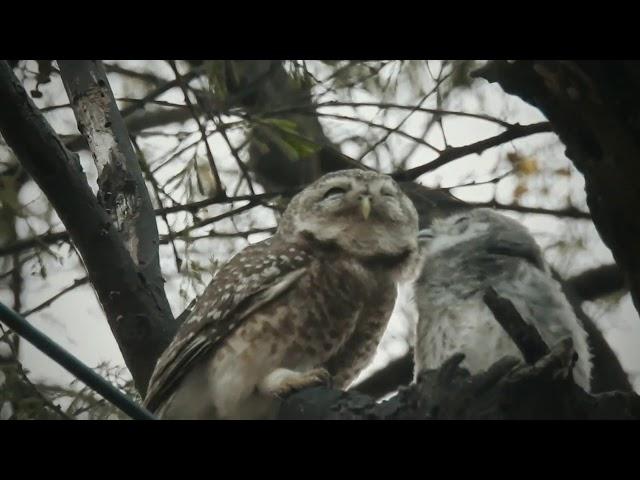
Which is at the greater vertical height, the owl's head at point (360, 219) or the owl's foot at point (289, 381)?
the owl's head at point (360, 219)

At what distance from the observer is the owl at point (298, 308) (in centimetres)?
240

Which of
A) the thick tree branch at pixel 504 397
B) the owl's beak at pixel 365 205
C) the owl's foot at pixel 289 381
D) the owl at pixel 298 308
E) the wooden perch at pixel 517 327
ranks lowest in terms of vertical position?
the thick tree branch at pixel 504 397

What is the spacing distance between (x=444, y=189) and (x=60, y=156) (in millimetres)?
1176

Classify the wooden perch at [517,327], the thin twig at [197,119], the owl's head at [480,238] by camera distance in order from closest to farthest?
the wooden perch at [517,327] < the owl's head at [480,238] < the thin twig at [197,119]

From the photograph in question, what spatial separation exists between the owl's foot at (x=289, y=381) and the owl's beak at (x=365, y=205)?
43cm

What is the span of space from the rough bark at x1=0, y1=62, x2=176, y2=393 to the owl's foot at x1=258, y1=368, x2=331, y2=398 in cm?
36

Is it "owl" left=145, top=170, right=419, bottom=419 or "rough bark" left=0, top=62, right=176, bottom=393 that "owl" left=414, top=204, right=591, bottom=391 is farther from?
"rough bark" left=0, top=62, right=176, bottom=393

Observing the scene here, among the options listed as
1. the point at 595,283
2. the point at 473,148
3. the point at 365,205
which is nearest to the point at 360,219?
the point at 365,205

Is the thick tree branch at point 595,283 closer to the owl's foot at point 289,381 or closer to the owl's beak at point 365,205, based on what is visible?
the owl's beak at point 365,205

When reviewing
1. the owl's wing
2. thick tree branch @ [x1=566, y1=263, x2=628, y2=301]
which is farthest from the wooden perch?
thick tree branch @ [x1=566, y1=263, x2=628, y2=301]

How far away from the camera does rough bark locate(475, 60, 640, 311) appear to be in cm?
177

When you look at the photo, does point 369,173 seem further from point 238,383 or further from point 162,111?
point 162,111

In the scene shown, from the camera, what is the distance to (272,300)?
247 cm

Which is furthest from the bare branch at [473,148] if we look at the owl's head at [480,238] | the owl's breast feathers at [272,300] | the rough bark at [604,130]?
the rough bark at [604,130]
